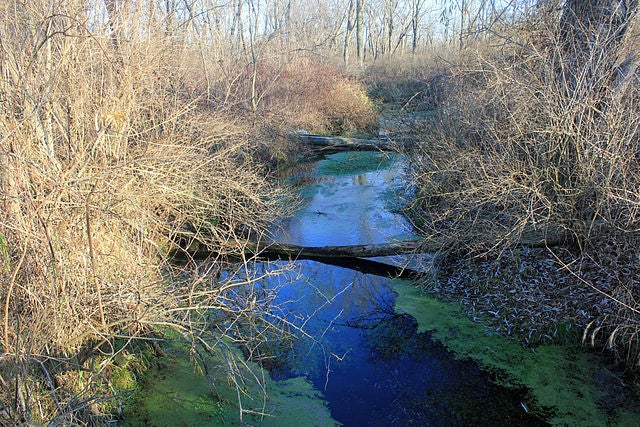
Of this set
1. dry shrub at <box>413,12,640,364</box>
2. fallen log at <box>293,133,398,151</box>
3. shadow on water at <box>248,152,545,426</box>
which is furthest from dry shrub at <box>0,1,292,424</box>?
fallen log at <box>293,133,398,151</box>

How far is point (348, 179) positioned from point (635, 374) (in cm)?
947

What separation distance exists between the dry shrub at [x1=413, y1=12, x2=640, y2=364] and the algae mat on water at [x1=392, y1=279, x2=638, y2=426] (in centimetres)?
53

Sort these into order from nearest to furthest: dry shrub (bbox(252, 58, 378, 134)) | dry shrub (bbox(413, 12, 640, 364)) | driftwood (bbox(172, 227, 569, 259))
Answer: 1. dry shrub (bbox(413, 12, 640, 364))
2. driftwood (bbox(172, 227, 569, 259))
3. dry shrub (bbox(252, 58, 378, 134))

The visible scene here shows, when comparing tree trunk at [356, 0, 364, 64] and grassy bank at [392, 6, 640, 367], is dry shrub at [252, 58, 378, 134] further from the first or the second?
tree trunk at [356, 0, 364, 64]

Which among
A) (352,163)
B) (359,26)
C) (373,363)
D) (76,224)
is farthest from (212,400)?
(359,26)

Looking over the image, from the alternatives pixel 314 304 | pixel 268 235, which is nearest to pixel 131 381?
pixel 314 304

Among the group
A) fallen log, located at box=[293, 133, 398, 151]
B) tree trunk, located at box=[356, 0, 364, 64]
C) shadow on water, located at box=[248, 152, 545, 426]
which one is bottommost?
shadow on water, located at box=[248, 152, 545, 426]

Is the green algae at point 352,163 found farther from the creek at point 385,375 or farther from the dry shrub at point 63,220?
the dry shrub at point 63,220

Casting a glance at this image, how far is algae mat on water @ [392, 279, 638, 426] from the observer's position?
4547 mm

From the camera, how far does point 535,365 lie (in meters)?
5.27

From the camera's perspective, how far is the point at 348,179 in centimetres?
1369

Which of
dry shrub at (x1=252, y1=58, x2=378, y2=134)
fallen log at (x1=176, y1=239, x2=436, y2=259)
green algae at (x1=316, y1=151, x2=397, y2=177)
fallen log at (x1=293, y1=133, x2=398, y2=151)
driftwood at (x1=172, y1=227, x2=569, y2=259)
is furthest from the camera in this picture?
dry shrub at (x1=252, y1=58, x2=378, y2=134)

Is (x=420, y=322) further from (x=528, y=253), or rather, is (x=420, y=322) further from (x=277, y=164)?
(x=277, y=164)

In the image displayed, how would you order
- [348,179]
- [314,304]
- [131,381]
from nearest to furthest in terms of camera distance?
[131,381]
[314,304]
[348,179]
